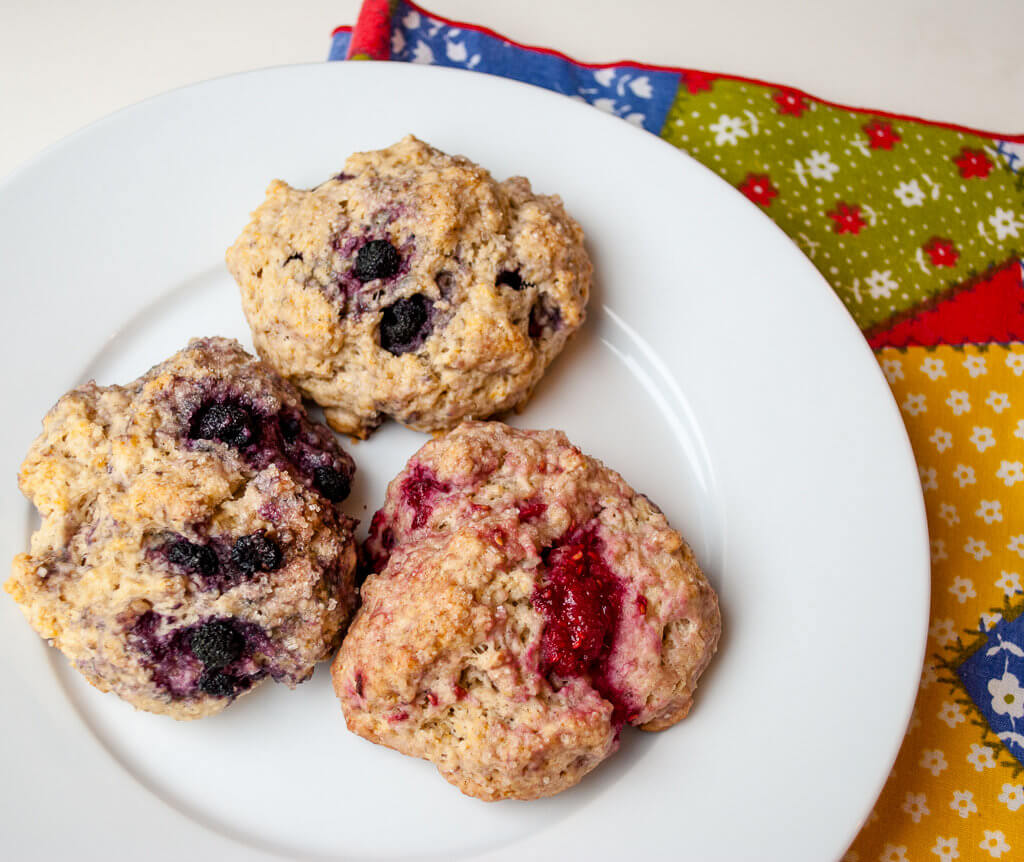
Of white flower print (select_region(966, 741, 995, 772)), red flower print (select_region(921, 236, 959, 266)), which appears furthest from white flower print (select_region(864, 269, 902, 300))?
white flower print (select_region(966, 741, 995, 772))

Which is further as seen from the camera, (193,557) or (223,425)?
(223,425)

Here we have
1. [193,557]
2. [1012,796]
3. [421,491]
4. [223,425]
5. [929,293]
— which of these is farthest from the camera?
[929,293]

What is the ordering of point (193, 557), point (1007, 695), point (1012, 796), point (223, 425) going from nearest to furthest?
point (193, 557) → point (223, 425) → point (1012, 796) → point (1007, 695)

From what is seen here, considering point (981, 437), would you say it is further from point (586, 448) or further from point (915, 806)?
point (586, 448)

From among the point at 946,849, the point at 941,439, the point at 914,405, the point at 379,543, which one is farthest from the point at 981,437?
the point at 379,543

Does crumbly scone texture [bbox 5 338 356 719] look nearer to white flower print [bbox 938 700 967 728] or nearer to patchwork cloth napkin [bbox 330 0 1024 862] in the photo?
patchwork cloth napkin [bbox 330 0 1024 862]

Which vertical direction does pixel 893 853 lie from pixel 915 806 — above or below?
below

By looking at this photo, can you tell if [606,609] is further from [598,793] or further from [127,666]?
[127,666]

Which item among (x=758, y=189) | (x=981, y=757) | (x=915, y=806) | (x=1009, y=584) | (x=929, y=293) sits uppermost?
(x=758, y=189)
